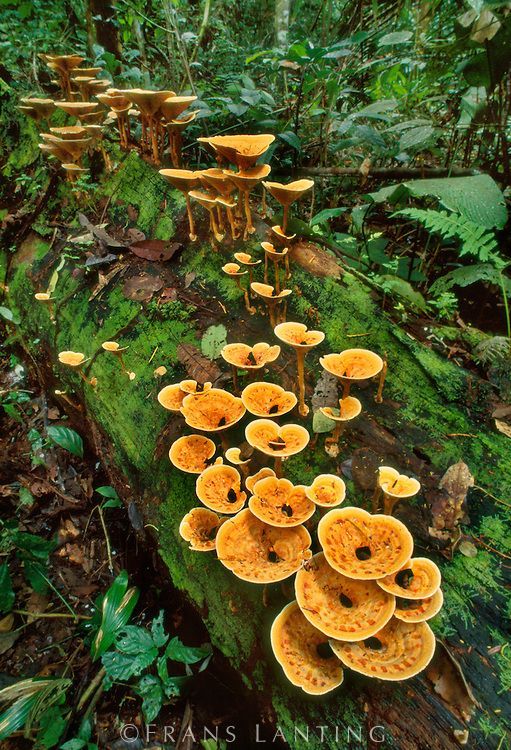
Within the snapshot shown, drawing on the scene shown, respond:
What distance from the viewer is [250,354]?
3.07 metres

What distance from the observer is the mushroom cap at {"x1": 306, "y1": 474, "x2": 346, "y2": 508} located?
2294 mm

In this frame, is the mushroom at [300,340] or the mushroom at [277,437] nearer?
the mushroom at [277,437]

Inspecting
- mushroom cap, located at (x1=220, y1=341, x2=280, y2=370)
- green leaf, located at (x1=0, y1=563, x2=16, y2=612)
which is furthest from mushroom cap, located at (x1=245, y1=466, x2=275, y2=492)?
green leaf, located at (x1=0, y1=563, x2=16, y2=612)

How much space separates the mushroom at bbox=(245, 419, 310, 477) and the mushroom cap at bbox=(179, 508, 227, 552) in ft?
1.73

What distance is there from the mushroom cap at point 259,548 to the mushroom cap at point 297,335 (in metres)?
1.17

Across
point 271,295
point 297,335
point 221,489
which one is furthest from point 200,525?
point 271,295

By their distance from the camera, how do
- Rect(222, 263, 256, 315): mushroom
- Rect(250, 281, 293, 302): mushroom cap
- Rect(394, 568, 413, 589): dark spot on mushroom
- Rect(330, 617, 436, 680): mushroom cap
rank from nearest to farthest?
Rect(330, 617, 436, 680): mushroom cap → Rect(394, 568, 413, 589): dark spot on mushroom → Rect(250, 281, 293, 302): mushroom cap → Rect(222, 263, 256, 315): mushroom

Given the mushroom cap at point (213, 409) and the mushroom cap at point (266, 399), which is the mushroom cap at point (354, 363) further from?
the mushroom cap at point (213, 409)

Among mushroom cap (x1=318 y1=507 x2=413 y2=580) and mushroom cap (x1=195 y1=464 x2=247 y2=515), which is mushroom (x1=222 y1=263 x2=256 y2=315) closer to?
mushroom cap (x1=195 y1=464 x2=247 y2=515)

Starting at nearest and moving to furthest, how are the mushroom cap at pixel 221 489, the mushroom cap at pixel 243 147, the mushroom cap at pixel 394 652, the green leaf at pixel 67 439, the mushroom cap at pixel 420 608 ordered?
the mushroom cap at pixel 394 652, the mushroom cap at pixel 420 608, the mushroom cap at pixel 221 489, the mushroom cap at pixel 243 147, the green leaf at pixel 67 439

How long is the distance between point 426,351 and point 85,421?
357 cm

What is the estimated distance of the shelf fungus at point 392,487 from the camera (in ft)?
7.28

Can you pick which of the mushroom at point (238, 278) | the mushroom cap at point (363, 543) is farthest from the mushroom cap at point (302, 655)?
the mushroom at point (238, 278)

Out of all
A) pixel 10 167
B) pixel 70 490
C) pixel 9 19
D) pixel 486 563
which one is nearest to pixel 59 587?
pixel 70 490
